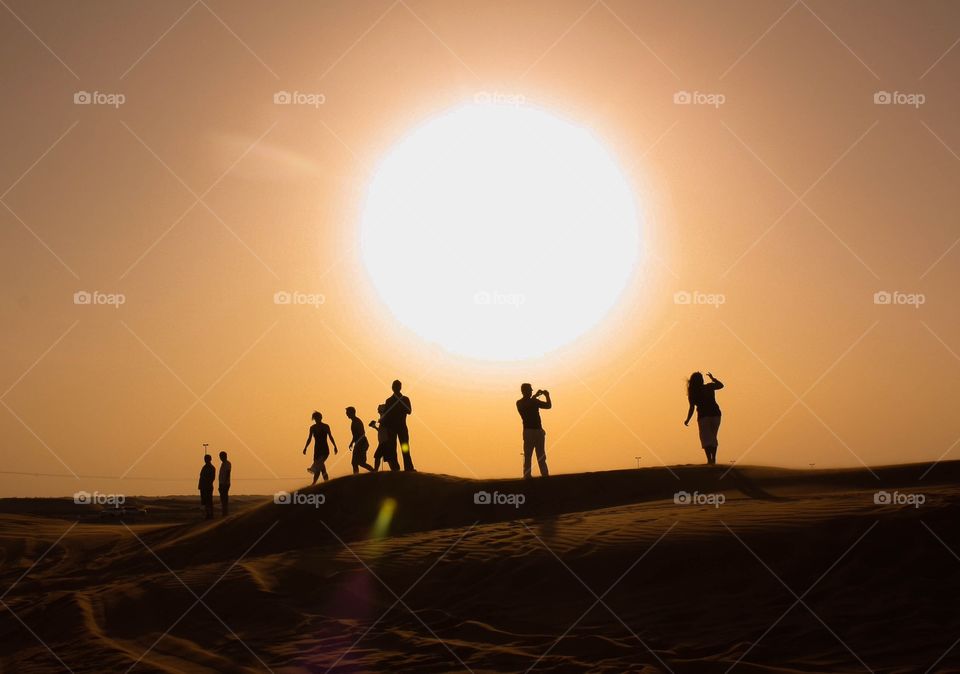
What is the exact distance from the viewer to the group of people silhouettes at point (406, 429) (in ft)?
57.4

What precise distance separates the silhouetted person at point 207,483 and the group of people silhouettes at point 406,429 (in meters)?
3.24

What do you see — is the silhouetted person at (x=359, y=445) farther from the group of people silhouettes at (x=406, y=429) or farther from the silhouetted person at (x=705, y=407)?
the silhouetted person at (x=705, y=407)

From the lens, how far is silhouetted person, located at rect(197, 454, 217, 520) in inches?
876

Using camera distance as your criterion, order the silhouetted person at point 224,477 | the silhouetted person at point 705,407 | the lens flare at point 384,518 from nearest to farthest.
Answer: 1. the lens flare at point 384,518
2. the silhouetted person at point 705,407
3. the silhouetted person at point 224,477

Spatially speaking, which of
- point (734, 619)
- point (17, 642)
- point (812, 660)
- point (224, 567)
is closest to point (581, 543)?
point (734, 619)

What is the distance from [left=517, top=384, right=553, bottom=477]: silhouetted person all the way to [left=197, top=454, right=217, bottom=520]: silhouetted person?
29.4 feet

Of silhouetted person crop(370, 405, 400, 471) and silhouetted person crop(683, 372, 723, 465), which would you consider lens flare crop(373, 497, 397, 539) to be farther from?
silhouetted person crop(683, 372, 723, 465)

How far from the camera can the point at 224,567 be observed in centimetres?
1384

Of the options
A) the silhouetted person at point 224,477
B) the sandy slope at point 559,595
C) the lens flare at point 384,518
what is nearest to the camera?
the sandy slope at point 559,595

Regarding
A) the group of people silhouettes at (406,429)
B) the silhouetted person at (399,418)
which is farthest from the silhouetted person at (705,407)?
the silhouetted person at (399,418)

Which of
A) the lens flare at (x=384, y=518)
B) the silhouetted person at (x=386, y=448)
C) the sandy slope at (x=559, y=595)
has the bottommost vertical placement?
the sandy slope at (x=559, y=595)

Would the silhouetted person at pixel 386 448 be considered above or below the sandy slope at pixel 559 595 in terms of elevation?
above

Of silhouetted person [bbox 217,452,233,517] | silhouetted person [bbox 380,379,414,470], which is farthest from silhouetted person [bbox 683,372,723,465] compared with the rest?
silhouetted person [bbox 217,452,233,517]

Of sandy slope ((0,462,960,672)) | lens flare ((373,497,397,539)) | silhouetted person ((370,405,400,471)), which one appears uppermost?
silhouetted person ((370,405,400,471))
